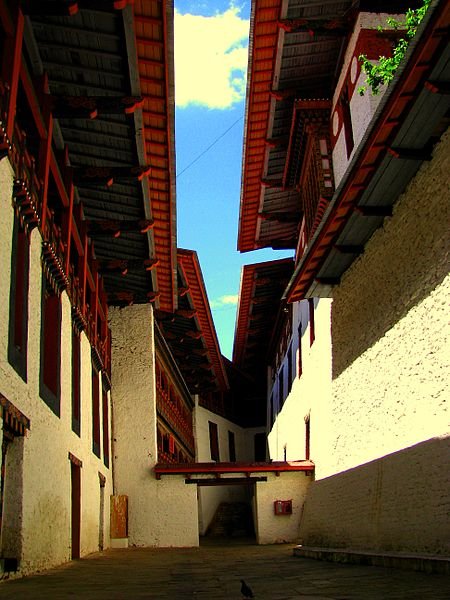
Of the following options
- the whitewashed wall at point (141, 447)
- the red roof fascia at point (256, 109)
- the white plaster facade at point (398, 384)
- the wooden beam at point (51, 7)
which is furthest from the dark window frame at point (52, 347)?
the whitewashed wall at point (141, 447)

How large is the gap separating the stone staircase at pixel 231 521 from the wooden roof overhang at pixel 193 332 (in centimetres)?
496

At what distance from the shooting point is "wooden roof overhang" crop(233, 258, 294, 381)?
77.7ft

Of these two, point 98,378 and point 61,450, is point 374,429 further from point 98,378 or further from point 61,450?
point 98,378

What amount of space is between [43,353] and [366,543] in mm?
4862

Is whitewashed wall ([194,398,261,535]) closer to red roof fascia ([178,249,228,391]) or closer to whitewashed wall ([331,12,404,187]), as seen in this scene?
red roof fascia ([178,249,228,391])

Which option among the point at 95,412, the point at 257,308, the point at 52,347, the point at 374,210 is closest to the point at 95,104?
the point at 52,347

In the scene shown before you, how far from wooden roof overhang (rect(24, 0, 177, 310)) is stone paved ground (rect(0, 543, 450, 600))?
6517 mm

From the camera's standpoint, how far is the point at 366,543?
9719 mm

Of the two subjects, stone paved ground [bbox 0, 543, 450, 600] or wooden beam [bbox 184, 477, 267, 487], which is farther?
wooden beam [bbox 184, 477, 267, 487]

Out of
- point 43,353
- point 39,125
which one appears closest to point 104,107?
point 39,125

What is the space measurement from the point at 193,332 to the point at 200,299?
287 cm

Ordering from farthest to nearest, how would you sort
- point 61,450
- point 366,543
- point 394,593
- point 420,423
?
point 61,450, point 366,543, point 420,423, point 394,593

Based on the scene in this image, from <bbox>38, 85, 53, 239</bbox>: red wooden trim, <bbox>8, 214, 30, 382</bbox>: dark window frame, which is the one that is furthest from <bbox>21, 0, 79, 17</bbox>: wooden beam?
<bbox>8, 214, 30, 382</bbox>: dark window frame

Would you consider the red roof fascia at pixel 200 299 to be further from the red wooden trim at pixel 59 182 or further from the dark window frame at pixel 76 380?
the red wooden trim at pixel 59 182
